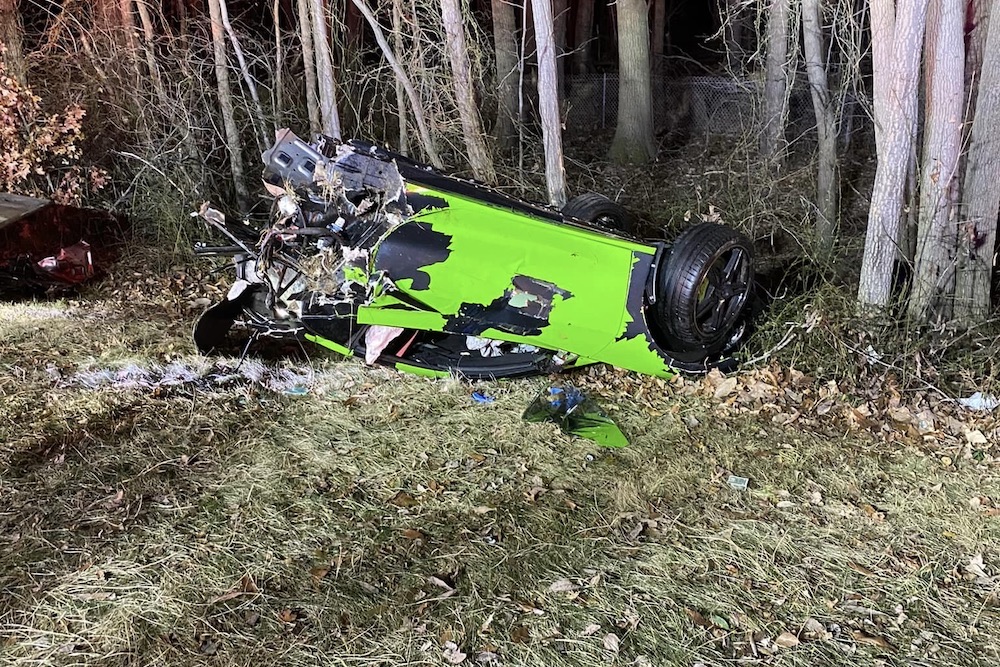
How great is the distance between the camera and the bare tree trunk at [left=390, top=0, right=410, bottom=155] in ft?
22.2

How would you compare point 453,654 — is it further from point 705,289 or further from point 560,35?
point 560,35

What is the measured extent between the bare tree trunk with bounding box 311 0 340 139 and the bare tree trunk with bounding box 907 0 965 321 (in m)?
4.90

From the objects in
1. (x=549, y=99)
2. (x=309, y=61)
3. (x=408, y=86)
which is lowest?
(x=549, y=99)

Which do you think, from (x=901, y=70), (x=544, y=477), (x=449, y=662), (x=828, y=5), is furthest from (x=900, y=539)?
(x=828, y=5)

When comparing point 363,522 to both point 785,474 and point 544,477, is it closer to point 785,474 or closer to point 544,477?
point 544,477

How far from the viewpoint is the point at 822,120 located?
5797 millimetres

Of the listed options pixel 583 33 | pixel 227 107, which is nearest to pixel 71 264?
pixel 227 107

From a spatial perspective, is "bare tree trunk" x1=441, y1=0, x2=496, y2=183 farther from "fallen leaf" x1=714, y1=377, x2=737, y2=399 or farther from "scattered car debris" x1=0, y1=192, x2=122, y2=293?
"scattered car debris" x1=0, y1=192, x2=122, y2=293

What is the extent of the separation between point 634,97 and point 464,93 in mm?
2961

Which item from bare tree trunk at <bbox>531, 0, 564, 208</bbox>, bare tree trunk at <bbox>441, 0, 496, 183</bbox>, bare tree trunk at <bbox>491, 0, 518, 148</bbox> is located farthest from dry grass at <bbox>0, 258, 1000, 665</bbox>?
bare tree trunk at <bbox>491, 0, 518, 148</bbox>

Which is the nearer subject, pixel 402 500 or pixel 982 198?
pixel 402 500

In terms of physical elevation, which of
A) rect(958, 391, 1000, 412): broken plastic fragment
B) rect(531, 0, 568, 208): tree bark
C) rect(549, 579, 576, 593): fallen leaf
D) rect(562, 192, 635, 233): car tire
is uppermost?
rect(531, 0, 568, 208): tree bark

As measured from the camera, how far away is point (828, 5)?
5551 millimetres

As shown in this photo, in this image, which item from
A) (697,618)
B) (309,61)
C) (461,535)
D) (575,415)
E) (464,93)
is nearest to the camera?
(697,618)
